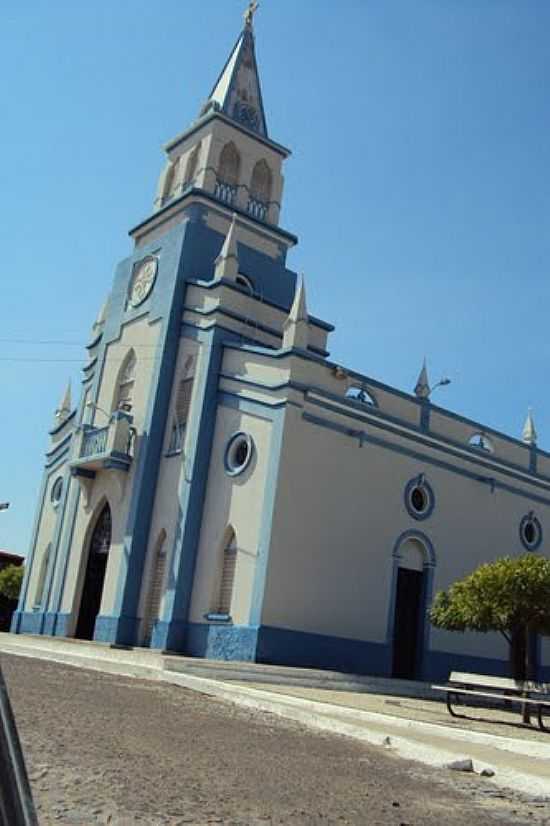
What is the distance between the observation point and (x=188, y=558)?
20.2 metres

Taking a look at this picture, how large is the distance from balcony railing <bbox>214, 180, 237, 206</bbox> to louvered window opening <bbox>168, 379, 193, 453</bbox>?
625 centimetres

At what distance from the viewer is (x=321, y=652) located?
19.3m

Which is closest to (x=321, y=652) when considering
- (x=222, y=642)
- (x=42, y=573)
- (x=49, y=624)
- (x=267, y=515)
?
(x=222, y=642)

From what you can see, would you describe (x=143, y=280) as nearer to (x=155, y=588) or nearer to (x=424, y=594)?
(x=155, y=588)

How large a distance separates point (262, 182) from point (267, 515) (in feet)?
41.3

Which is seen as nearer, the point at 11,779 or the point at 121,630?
A: the point at 11,779

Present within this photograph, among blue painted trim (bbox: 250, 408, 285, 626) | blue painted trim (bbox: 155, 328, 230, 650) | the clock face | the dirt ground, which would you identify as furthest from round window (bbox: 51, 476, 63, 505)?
the dirt ground

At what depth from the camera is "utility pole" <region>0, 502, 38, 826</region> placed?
1.62m

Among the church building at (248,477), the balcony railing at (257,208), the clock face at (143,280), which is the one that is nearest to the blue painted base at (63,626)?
the church building at (248,477)

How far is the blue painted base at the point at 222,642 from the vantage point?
18281mm

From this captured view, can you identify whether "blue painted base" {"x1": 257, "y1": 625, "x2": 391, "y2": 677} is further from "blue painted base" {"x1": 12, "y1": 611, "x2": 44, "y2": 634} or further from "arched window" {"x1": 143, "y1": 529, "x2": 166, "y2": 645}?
"blue painted base" {"x1": 12, "y1": 611, "x2": 44, "y2": 634}

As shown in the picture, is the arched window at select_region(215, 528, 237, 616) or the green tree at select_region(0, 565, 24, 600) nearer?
→ the arched window at select_region(215, 528, 237, 616)

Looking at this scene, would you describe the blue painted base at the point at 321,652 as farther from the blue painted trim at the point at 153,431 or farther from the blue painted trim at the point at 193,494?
the blue painted trim at the point at 153,431

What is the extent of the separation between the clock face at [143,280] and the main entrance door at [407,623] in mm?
10856
